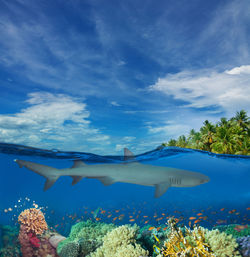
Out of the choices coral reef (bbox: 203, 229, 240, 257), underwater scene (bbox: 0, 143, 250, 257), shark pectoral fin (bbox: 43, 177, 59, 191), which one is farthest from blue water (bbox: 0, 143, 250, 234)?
coral reef (bbox: 203, 229, 240, 257)

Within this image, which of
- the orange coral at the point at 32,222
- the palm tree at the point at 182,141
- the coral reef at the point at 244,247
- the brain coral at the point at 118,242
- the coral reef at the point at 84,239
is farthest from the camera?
the palm tree at the point at 182,141

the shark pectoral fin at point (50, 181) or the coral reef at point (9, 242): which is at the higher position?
the shark pectoral fin at point (50, 181)

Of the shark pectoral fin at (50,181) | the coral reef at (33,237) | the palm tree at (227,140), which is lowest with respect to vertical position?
the coral reef at (33,237)

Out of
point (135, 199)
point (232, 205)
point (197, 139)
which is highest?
point (197, 139)

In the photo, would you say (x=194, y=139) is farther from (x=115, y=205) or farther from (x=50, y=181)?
(x=50, y=181)

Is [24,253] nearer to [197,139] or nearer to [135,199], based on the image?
[135,199]

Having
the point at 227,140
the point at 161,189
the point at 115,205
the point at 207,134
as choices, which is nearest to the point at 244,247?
the point at 161,189

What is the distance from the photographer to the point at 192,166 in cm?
2016

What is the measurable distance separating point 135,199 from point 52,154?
19.3 meters

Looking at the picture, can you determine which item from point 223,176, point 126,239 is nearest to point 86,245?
point 126,239

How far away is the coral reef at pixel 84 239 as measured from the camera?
716 centimetres

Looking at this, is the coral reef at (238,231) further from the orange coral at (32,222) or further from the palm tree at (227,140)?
the palm tree at (227,140)

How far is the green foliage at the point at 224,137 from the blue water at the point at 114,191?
10.8 m

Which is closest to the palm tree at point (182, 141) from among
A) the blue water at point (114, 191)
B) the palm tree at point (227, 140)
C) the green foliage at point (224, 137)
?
the green foliage at point (224, 137)
